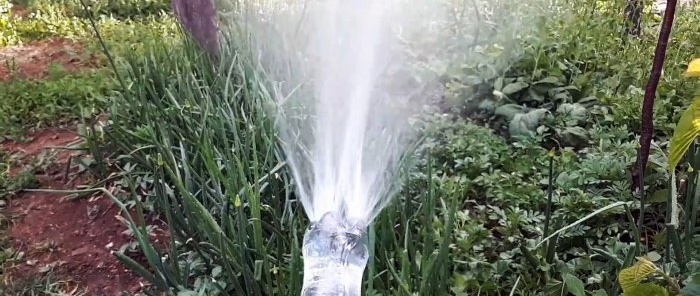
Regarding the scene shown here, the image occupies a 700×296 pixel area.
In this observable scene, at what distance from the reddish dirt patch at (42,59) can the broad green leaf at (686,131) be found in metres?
2.82

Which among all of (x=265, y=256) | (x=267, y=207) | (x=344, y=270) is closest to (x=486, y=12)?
(x=267, y=207)

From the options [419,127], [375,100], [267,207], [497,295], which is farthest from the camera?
[375,100]

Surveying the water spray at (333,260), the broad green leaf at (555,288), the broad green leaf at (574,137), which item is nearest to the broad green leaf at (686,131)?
the broad green leaf at (555,288)

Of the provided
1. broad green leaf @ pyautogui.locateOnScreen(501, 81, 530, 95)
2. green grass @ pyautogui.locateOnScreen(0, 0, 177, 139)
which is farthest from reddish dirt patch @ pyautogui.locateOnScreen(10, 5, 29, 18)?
broad green leaf @ pyautogui.locateOnScreen(501, 81, 530, 95)

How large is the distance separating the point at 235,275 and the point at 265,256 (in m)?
0.10

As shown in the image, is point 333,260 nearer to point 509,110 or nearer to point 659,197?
point 659,197

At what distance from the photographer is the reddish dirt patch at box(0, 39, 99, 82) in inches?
139

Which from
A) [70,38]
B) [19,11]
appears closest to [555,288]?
[70,38]

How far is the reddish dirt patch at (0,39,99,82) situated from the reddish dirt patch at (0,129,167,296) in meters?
1.02

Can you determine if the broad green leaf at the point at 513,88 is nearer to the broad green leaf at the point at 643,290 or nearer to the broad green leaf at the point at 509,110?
the broad green leaf at the point at 509,110

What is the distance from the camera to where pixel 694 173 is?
1.85 metres

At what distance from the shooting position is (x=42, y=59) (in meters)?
3.73

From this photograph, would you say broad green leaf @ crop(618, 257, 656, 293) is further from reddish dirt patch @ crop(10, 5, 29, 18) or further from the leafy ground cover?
reddish dirt patch @ crop(10, 5, 29, 18)

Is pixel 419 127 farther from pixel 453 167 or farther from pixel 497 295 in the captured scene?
pixel 497 295
